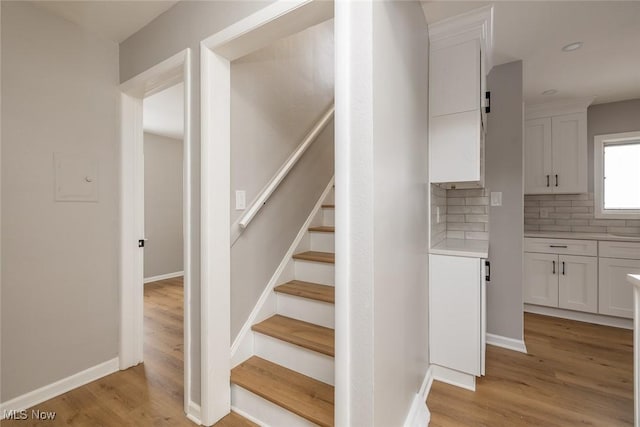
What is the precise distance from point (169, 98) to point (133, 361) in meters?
2.86

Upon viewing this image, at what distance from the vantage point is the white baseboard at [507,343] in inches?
97.0

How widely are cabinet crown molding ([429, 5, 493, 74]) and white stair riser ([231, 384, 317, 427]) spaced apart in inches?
98.7

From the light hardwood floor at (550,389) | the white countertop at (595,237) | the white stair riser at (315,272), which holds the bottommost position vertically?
the light hardwood floor at (550,389)

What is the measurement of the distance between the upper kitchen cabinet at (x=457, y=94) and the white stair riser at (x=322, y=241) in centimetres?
96

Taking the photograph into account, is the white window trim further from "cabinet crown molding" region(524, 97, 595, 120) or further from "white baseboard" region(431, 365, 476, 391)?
"white baseboard" region(431, 365, 476, 391)

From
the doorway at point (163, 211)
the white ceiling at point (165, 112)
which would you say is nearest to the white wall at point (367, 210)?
the white ceiling at point (165, 112)

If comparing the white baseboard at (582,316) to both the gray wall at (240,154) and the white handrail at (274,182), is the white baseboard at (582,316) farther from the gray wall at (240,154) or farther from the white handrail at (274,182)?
the white handrail at (274,182)

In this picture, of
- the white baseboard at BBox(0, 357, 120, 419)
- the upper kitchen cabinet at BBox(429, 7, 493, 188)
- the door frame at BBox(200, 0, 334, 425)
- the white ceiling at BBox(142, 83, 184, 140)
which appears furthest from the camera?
the white ceiling at BBox(142, 83, 184, 140)

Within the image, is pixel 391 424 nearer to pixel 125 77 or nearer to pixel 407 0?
pixel 407 0

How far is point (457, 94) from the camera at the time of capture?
195 cm

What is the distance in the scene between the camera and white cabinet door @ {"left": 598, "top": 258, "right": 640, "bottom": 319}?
9.45 ft

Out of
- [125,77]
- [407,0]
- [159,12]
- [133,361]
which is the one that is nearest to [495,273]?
[407,0]

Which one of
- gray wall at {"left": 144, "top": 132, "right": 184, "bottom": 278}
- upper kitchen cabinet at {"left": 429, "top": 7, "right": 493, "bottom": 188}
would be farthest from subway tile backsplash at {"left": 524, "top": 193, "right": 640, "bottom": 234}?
gray wall at {"left": 144, "top": 132, "right": 184, "bottom": 278}

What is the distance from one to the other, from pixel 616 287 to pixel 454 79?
2.89m
